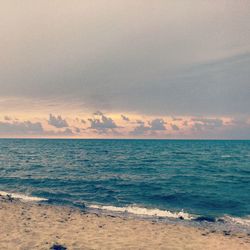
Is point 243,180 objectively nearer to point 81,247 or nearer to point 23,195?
point 23,195

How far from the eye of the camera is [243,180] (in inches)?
1989

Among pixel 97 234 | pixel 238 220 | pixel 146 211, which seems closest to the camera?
pixel 97 234

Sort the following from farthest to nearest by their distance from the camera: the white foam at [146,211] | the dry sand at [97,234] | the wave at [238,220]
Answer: the white foam at [146,211] → the wave at [238,220] → the dry sand at [97,234]

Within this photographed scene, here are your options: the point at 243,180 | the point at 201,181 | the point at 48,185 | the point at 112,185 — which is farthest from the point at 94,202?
the point at 243,180

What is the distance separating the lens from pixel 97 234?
64.8ft

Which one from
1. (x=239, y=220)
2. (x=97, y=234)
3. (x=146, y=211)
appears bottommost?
(x=146, y=211)

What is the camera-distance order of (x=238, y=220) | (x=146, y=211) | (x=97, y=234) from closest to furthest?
(x=97, y=234) → (x=238, y=220) → (x=146, y=211)

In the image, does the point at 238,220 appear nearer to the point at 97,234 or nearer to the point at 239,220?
the point at 239,220

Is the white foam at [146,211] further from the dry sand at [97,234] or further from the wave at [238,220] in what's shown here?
the dry sand at [97,234]

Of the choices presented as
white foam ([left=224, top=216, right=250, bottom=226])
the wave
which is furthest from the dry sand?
white foam ([left=224, top=216, right=250, bottom=226])

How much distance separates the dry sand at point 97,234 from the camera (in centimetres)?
1786

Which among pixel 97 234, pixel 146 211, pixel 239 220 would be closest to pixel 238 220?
pixel 239 220

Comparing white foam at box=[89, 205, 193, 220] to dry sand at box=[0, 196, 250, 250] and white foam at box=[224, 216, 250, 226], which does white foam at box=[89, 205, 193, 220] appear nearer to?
white foam at box=[224, 216, 250, 226]

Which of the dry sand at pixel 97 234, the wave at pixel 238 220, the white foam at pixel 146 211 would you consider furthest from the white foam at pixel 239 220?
the dry sand at pixel 97 234
